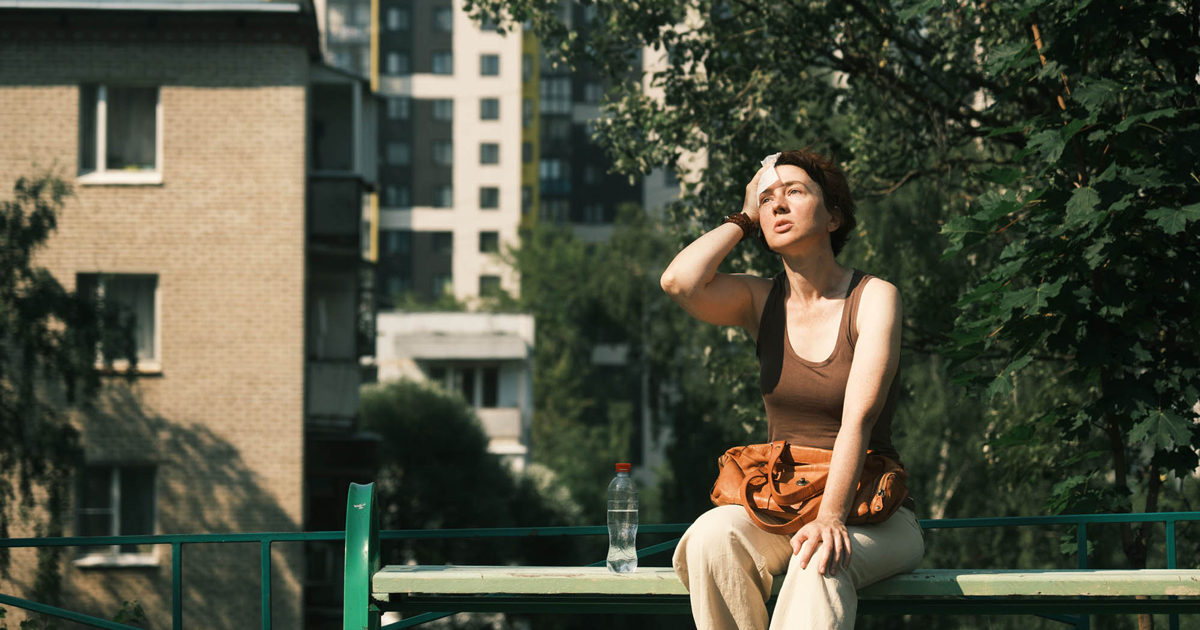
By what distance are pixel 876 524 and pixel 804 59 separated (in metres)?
7.29

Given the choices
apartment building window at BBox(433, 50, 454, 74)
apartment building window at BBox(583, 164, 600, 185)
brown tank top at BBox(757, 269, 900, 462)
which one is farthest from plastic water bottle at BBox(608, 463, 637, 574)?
apartment building window at BBox(583, 164, 600, 185)

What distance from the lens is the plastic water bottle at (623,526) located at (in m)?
4.25

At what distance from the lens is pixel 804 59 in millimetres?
10531

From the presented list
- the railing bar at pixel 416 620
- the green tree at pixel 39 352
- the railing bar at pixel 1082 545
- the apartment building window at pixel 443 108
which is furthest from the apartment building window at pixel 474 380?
the railing bar at pixel 416 620

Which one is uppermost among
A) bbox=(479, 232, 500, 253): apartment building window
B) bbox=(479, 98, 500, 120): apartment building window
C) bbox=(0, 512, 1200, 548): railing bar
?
bbox=(479, 98, 500, 120): apartment building window

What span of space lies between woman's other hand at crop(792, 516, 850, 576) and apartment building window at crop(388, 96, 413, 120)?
7869 cm

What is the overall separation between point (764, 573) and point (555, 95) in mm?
82375

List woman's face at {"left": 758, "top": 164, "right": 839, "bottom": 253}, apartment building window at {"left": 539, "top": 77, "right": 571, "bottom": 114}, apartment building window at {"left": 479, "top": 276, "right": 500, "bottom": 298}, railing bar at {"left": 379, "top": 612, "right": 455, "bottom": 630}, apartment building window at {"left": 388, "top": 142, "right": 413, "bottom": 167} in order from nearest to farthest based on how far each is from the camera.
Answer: woman's face at {"left": 758, "top": 164, "right": 839, "bottom": 253} < railing bar at {"left": 379, "top": 612, "right": 455, "bottom": 630} < apartment building window at {"left": 479, "top": 276, "right": 500, "bottom": 298} < apartment building window at {"left": 388, "top": 142, "right": 413, "bottom": 167} < apartment building window at {"left": 539, "top": 77, "right": 571, "bottom": 114}

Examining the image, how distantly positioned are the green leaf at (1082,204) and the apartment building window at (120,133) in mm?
18730

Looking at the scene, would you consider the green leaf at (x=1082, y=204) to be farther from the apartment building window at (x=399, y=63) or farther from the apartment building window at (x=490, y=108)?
the apartment building window at (x=399, y=63)

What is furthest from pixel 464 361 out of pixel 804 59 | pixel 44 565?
pixel 804 59

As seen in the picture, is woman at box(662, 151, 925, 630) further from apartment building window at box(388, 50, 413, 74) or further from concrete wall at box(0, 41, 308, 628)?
apartment building window at box(388, 50, 413, 74)

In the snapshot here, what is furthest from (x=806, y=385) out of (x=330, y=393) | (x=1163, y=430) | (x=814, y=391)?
(x=330, y=393)

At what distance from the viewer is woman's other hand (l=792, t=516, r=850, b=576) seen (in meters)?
3.56
